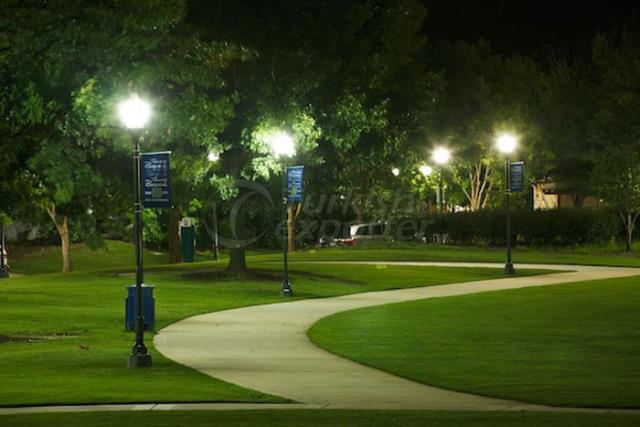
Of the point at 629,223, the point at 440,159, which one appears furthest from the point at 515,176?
the point at 440,159

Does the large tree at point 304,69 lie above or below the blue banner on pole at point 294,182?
above

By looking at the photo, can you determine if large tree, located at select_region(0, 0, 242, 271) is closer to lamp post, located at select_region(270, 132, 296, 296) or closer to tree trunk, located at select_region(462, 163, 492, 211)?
lamp post, located at select_region(270, 132, 296, 296)

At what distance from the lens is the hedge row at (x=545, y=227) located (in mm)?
65000

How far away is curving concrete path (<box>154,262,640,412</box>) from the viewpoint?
15.9 meters

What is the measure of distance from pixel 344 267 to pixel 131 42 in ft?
80.9

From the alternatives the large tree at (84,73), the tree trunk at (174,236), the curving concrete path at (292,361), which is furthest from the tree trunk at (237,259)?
the tree trunk at (174,236)

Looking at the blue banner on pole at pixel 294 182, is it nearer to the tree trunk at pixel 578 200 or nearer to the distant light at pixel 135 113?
the distant light at pixel 135 113

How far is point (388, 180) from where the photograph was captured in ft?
251

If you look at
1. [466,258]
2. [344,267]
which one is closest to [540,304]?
[344,267]

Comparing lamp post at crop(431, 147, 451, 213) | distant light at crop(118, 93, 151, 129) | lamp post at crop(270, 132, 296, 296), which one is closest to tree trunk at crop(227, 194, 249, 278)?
lamp post at crop(270, 132, 296, 296)

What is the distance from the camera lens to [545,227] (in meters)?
66.0

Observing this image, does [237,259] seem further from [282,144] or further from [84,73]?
[84,73]

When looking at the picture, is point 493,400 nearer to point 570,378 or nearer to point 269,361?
point 570,378

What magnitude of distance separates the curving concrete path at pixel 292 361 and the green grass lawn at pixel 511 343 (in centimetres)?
49
